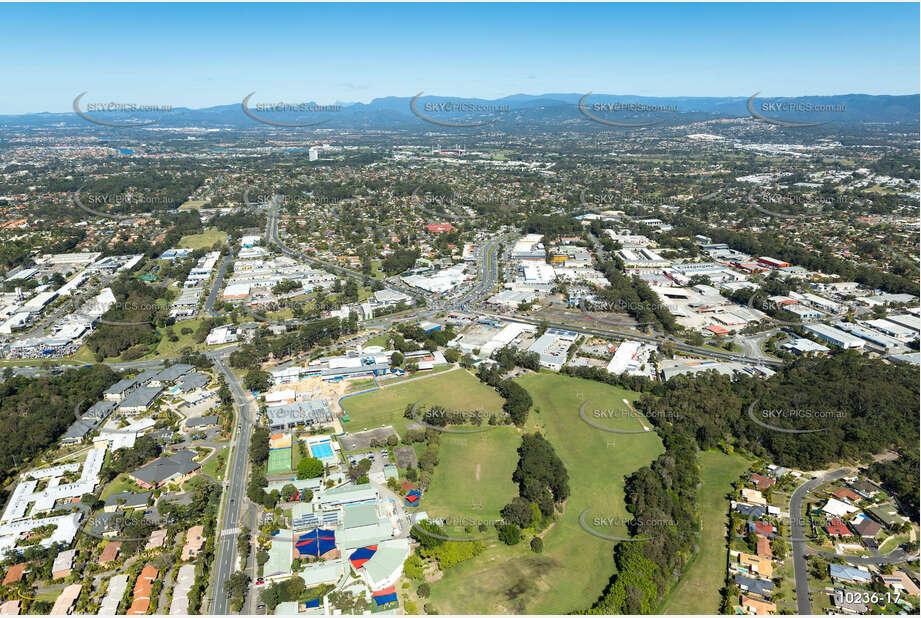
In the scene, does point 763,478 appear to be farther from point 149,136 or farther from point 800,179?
point 149,136

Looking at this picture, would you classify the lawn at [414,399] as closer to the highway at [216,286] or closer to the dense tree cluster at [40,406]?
the dense tree cluster at [40,406]

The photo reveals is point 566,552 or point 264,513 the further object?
point 264,513

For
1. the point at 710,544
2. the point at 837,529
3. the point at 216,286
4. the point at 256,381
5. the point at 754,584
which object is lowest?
the point at 710,544

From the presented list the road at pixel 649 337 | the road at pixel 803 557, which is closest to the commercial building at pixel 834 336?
the road at pixel 649 337

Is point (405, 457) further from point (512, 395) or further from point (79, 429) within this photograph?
point (79, 429)

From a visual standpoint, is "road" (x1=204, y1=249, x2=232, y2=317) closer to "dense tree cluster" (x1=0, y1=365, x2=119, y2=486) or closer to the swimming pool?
"dense tree cluster" (x1=0, y1=365, x2=119, y2=486)

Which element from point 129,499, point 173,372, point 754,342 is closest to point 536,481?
point 129,499

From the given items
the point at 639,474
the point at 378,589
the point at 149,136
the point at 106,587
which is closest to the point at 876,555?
the point at 639,474
